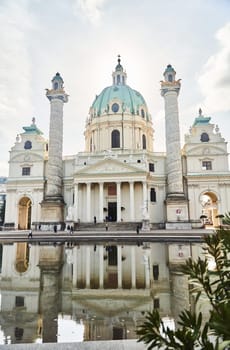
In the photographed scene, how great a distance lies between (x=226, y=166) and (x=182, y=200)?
10828 millimetres

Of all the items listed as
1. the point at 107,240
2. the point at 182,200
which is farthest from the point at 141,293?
the point at 182,200

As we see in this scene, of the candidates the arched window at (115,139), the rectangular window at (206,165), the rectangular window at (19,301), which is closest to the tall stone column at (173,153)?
the rectangular window at (206,165)

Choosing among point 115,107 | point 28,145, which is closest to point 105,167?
point 115,107

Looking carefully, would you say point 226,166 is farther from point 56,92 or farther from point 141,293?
point 141,293

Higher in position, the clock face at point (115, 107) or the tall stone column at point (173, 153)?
the clock face at point (115, 107)

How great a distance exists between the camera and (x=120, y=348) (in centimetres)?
372

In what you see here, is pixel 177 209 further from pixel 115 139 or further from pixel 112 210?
pixel 115 139

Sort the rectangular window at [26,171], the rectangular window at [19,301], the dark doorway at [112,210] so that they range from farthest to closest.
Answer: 1. the rectangular window at [26,171]
2. the dark doorway at [112,210]
3. the rectangular window at [19,301]

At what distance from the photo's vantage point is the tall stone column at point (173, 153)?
39.1 m

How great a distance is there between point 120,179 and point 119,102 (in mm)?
19435

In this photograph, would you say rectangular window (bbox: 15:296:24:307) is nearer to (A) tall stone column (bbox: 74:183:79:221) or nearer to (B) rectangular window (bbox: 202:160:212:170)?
(A) tall stone column (bbox: 74:183:79:221)

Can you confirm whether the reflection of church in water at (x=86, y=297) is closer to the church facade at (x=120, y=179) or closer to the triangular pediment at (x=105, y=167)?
the church facade at (x=120, y=179)

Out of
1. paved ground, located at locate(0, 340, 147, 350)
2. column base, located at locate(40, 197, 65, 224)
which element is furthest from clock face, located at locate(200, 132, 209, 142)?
paved ground, located at locate(0, 340, 147, 350)

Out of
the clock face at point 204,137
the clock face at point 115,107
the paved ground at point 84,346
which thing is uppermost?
the clock face at point 115,107
